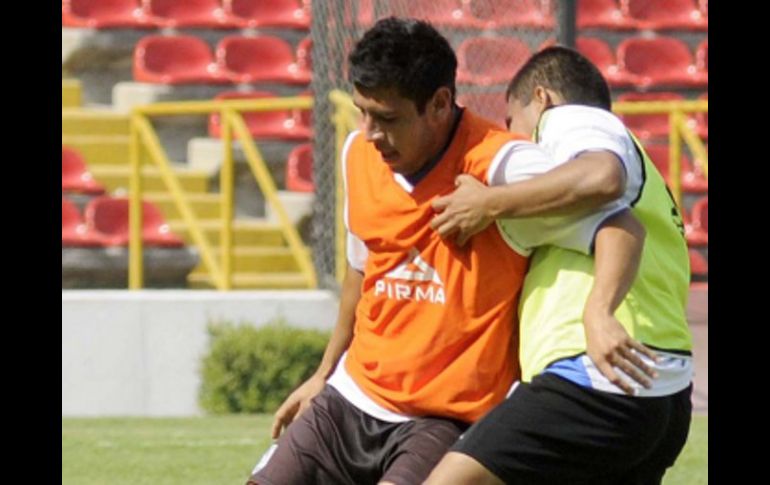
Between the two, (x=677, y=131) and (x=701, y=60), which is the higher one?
(x=677, y=131)

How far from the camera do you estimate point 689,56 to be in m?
15.8

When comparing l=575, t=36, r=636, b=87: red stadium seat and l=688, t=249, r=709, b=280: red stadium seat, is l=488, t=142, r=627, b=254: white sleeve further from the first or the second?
l=575, t=36, r=636, b=87: red stadium seat

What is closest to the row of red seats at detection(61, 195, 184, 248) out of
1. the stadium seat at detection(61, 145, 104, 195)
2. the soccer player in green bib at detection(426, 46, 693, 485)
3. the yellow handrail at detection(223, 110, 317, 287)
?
the stadium seat at detection(61, 145, 104, 195)

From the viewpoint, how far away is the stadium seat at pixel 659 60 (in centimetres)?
1555

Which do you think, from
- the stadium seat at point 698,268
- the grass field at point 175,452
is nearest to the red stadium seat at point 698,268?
the stadium seat at point 698,268

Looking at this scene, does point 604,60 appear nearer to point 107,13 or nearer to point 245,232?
point 245,232

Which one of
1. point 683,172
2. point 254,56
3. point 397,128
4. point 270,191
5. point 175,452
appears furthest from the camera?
point 254,56

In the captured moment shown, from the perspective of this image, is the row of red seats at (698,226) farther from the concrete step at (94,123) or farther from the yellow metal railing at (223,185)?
the concrete step at (94,123)

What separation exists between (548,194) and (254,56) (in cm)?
1124

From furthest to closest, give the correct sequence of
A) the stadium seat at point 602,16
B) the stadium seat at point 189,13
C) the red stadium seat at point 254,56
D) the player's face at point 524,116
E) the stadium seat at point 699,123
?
the stadium seat at point 189,13, the stadium seat at point 602,16, the red stadium seat at point 254,56, the stadium seat at point 699,123, the player's face at point 524,116

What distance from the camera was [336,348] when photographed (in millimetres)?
5270

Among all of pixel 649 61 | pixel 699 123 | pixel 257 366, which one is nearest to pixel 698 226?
pixel 699 123
